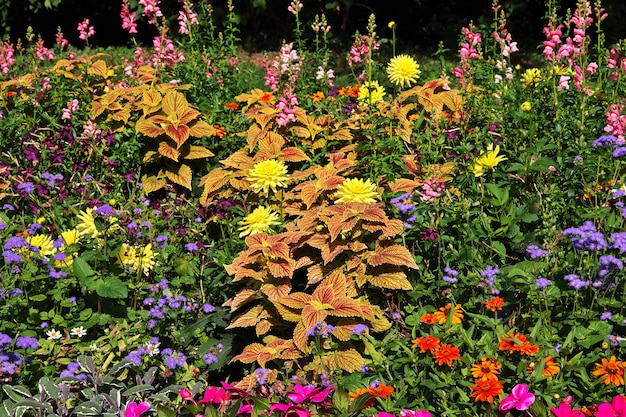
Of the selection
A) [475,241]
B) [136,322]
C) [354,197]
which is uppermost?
[354,197]

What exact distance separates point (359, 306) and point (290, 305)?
0.29 metres

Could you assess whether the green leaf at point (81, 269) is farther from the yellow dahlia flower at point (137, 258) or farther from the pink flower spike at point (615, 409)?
the pink flower spike at point (615, 409)

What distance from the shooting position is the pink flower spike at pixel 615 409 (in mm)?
2453

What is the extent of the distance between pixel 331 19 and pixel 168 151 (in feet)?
23.4

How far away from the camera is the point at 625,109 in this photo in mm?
3906

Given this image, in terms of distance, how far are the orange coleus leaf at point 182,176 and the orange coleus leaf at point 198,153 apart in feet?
0.24

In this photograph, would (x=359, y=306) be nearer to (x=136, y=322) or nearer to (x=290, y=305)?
(x=290, y=305)

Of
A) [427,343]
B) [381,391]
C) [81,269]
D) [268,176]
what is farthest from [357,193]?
[81,269]

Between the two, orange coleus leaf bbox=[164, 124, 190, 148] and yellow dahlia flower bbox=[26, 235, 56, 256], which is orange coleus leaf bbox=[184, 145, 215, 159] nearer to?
orange coleus leaf bbox=[164, 124, 190, 148]

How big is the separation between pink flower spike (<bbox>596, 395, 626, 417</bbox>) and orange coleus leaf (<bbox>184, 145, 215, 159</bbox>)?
290 cm

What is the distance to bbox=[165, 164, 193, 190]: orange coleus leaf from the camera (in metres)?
4.71

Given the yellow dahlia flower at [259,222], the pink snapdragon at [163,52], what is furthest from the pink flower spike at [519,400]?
the pink snapdragon at [163,52]

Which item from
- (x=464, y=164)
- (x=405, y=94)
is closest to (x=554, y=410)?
(x=464, y=164)

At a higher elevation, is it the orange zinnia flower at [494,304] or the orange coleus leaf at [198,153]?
the orange coleus leaf at [198,153]
